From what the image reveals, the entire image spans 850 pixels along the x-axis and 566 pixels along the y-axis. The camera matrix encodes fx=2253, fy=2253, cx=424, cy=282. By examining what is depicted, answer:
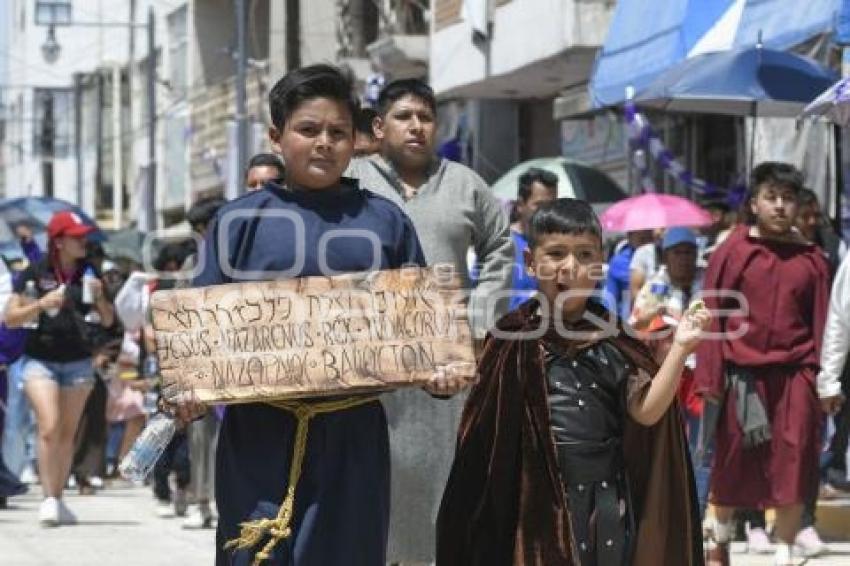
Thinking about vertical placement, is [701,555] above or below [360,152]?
below

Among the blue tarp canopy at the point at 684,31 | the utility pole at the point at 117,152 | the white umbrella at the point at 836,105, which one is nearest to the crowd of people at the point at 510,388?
the white umbrella at the point at 836,105

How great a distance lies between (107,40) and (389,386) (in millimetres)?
57004


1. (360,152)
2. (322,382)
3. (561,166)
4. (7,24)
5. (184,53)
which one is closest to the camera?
(322,382)

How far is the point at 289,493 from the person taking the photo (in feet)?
19.4

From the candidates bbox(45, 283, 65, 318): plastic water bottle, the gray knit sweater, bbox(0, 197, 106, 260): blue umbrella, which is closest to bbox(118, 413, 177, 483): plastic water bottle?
the gray knit sweater

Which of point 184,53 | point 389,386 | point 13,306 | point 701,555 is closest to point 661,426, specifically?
point 701,555

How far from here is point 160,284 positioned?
1450 centimetres

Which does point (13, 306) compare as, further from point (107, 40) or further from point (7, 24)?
point (7, 24)

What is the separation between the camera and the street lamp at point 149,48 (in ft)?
144

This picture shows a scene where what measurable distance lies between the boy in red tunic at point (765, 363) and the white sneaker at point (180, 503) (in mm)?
5055

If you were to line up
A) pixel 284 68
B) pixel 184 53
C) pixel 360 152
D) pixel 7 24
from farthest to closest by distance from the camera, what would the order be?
pixel 7 24, pixel 184 53, pixel 284 68, pixel 360 152

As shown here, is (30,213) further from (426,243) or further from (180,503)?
(426,243)

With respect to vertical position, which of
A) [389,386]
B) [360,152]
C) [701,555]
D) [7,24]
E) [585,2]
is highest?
[7,24]

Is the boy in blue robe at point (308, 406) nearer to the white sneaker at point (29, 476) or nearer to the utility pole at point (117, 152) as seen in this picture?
the white sneaker at point (29, 476)
